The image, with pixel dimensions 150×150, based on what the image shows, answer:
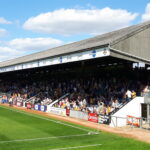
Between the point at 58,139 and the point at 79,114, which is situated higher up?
the point at 79,114

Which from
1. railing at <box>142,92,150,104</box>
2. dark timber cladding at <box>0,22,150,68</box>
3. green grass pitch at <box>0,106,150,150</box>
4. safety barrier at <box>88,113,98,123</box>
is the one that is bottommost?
green grass pitch at <box>0,106,150,150</box>

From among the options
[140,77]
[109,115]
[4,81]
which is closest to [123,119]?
[109,115]

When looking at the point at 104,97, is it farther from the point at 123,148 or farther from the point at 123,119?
the point at 123,148

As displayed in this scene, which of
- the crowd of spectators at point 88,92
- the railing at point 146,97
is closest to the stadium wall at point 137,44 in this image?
the railing at point 146,97

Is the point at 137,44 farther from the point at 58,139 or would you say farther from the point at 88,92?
the point at 58,139

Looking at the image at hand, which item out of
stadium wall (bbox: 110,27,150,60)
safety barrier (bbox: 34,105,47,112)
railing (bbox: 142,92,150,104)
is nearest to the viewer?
stadium wall (bbox: 110,27,150,60)

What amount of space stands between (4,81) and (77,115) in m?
42.4

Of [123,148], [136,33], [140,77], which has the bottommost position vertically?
[123,148]

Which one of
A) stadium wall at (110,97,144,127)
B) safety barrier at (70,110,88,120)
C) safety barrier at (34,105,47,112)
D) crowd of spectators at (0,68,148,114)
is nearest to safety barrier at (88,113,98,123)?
safety barrier at (70,110,88,120)

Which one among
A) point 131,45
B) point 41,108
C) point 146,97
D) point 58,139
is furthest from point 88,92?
point 58,139

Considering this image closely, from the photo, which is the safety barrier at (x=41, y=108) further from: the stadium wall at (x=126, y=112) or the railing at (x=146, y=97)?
the railing at (x=146, y=97)

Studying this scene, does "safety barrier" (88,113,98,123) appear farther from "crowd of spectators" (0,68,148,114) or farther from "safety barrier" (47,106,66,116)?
"safety barrier" (47,106,66,116)

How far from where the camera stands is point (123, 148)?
48.7ft

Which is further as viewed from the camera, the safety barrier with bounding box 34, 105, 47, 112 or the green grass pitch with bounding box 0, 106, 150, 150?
the safety barrier with bounding box 34, 105, 47, 112
